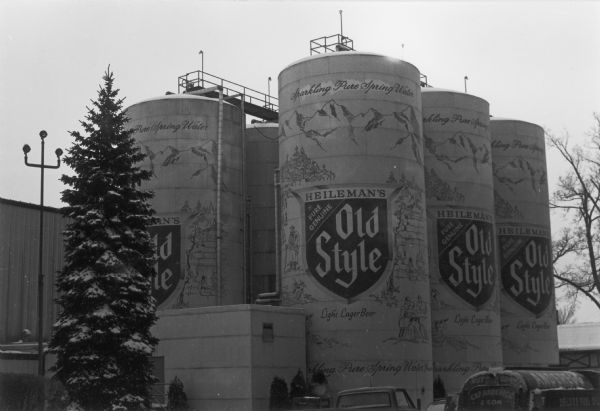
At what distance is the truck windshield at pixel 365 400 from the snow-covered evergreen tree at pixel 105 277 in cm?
754

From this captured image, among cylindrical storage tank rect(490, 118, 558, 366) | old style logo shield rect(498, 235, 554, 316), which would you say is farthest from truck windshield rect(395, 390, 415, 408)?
old style logo shield rect(498, 235, 554, 316)

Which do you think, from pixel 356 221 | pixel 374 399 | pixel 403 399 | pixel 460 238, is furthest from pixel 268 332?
pixel 374 399

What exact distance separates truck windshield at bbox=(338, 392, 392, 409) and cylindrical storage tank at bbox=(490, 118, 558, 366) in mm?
30150

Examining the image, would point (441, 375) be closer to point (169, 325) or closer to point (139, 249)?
point (169, 325)

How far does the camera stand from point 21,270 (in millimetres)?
54094

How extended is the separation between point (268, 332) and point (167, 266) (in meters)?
8.77

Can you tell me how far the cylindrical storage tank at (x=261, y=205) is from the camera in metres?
49.6

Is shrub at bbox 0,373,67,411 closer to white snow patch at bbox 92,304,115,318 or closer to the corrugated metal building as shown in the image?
white snow patch at bbox 92,304,115,318

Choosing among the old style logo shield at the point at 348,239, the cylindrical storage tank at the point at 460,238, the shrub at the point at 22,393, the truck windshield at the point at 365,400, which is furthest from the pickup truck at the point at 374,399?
the cylindrical storage tank at the point at 460,238

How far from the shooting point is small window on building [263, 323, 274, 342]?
38000mm

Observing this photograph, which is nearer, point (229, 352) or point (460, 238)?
point (229, 352)

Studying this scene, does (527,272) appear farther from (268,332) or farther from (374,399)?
(374,399)

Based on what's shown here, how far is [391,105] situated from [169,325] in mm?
13870

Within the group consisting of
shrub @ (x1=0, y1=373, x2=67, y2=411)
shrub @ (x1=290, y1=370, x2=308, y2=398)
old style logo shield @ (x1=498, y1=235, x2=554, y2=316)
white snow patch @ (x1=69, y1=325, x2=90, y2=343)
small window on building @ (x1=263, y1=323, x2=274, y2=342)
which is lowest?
shrub @ (x1=290, y1=370, x2=308, y2=398)
